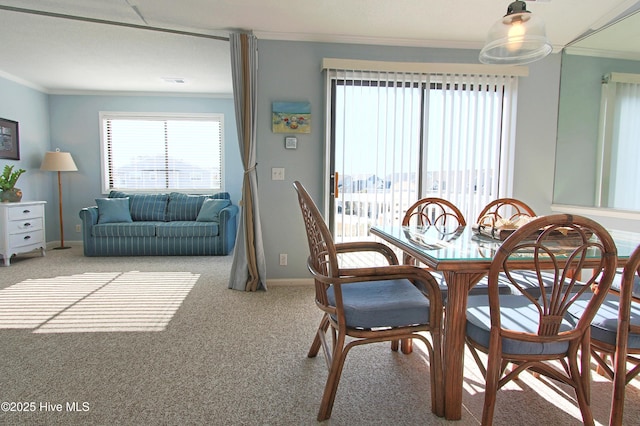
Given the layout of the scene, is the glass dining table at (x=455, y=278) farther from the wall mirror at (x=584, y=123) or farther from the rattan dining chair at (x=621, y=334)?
the wall mirror at (x=584, y=123)

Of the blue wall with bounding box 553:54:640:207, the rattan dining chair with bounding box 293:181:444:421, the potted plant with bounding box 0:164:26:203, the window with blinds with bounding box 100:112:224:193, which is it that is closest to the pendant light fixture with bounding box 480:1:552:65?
the rattan dining chair with bounding box 293:181:444:421

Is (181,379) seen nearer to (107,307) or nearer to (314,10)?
(107,307)

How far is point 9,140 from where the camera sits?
465 centimetres

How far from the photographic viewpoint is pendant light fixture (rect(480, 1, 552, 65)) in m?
1.67

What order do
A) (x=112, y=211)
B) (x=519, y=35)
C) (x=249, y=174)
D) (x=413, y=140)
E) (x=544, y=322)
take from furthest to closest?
(x=112, y=211)
(x=413, y=140)
(x=249, y=174)
(x=519, y=35)
(x=544, y=322)

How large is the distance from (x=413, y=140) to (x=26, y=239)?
15.5ft

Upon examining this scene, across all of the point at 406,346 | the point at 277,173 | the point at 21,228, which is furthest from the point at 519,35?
the point at 21,228

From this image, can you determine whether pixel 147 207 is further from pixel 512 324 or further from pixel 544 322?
pixel 544 322

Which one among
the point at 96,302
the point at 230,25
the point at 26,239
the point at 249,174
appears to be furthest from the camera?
the point at 26,239

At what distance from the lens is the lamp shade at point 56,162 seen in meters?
5.02

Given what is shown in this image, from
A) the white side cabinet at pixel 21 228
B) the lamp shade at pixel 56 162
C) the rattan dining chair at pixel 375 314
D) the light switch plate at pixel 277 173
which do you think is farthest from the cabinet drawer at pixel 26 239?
the rattan dining chair at pixel 375 314

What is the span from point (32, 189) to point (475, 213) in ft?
19.2

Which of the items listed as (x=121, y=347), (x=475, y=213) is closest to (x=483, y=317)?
(x=121, y=347)

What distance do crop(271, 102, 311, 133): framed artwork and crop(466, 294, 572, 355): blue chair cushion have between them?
2.24 meters
